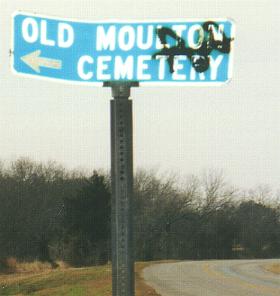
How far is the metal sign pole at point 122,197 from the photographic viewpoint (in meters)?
2.71

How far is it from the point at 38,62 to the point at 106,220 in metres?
58.7

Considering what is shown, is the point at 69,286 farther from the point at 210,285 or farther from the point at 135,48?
the point at 135,48

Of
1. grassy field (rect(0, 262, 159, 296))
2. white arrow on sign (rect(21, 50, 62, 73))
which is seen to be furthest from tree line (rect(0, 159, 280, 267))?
white arrow on sign (rect(21, 50, 62, 73))

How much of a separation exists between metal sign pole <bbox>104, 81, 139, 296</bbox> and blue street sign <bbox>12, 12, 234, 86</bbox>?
0.08 metres

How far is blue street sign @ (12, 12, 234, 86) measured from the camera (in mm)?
2697

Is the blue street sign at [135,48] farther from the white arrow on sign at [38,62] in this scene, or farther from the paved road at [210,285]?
the paved road at [210,285]

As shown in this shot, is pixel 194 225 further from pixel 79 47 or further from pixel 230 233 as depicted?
pixel 79 47

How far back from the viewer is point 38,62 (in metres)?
2.74

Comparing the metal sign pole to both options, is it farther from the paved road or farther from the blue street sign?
the paved road

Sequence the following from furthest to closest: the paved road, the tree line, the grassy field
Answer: the tree line → the grassy field → the paved road

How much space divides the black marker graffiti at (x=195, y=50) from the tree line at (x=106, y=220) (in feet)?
186

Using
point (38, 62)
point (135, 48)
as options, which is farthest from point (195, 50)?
point (38, 62)

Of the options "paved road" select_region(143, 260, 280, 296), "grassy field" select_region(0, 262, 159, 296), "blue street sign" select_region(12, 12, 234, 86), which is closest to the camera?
"blue street sign" select_region(12, 12, 234, 86)

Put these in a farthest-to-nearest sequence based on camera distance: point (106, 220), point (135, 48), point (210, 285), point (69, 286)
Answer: point (106, 220)
point (69, 286)
point (210, 285)
point (135, 48)
